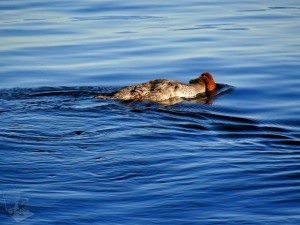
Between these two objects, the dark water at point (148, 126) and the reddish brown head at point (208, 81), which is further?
the reddish brown head at point (208, 81)

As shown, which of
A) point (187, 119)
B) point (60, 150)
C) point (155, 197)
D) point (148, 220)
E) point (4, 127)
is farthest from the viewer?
point (187, 119)

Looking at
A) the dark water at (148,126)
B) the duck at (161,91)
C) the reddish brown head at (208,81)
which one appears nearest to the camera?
the dark water at (148,126)

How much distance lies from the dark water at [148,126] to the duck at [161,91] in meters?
0.32

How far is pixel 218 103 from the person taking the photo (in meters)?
13.9

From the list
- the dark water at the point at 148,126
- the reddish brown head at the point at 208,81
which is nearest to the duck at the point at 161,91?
the reddish brown head at the point at 208,81

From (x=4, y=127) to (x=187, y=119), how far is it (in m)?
2.86

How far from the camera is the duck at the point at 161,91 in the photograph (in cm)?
1388

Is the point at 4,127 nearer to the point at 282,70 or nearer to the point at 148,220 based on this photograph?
the point at 148,220

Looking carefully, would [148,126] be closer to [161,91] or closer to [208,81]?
[161,91]

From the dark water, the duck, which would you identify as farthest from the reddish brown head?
the dark water

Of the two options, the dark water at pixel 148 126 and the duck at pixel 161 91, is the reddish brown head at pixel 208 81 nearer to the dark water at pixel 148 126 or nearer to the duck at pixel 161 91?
A: the duck at pixel 161 91

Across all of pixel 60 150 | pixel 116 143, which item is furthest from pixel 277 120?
pixel 60 150

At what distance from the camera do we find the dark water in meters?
8.48

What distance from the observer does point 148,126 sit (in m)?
11.9
